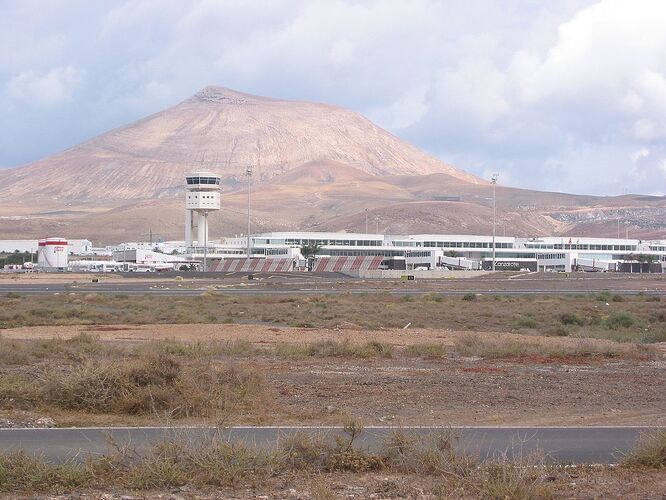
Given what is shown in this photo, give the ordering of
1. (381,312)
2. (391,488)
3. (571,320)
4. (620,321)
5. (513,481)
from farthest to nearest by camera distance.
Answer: (381,312) → (571,320) → (620,321) → (391,488) → (513,481)

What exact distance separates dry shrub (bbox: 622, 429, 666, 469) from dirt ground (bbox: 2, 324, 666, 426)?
3.71m

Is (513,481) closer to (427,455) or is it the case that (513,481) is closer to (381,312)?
(427,455)

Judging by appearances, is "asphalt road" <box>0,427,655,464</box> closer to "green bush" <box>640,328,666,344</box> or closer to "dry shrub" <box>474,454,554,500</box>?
"dry shrub" <box>474,454,554,500</box>

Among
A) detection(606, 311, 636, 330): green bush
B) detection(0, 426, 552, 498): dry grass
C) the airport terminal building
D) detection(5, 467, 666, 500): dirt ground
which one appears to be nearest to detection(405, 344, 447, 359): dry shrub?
detection(0, 426, 552, 498): dry grass

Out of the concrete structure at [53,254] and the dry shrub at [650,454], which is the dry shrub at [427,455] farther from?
the concrete structure at [53,254]

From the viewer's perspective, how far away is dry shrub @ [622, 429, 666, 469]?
1118 centimetres

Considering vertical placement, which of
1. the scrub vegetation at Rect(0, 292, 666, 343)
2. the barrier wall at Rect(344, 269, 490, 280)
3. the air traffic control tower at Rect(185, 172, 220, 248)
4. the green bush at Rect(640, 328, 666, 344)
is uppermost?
the air traffic control tower at Rect(185, 172, 220, 248)

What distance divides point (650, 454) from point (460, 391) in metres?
7.16

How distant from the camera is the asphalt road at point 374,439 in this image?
1191 centimetres

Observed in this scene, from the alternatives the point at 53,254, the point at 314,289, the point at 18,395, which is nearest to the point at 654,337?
the point at 18,395

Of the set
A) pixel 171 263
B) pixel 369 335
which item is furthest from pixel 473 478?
pixel 171 263

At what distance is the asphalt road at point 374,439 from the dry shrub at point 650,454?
37cm

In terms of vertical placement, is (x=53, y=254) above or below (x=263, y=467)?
above

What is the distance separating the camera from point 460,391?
18.2 m
